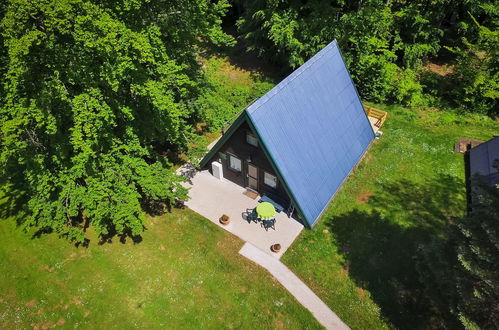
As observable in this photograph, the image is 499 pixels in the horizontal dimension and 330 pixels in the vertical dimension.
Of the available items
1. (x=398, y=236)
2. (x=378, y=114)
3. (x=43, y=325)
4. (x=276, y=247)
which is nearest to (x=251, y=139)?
(x=276, y=247)

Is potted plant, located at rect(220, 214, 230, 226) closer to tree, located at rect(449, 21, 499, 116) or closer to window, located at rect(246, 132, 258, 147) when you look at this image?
window, located at rect(246, 132, 258, 147)

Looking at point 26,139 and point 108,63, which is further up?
→ point 108,63

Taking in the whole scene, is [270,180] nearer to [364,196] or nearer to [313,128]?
[313,128]

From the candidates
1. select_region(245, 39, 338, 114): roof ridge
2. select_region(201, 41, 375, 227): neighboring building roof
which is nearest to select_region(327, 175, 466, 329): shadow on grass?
select_region(201, 41, 375, 227): neighboring building roof

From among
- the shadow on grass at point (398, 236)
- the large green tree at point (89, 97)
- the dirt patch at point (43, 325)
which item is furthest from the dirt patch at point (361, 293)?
the dirt patch at point (43, 325)

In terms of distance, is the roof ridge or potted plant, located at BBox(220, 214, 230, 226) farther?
potted plant, located at BBox(220, 214, 230, 226)

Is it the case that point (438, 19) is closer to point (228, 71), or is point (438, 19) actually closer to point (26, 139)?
point (228, 71)

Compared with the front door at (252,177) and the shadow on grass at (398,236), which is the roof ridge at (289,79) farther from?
the shadow on grass at (398,236)

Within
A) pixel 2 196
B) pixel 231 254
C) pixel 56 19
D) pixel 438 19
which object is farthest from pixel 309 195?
pixel 438 19
